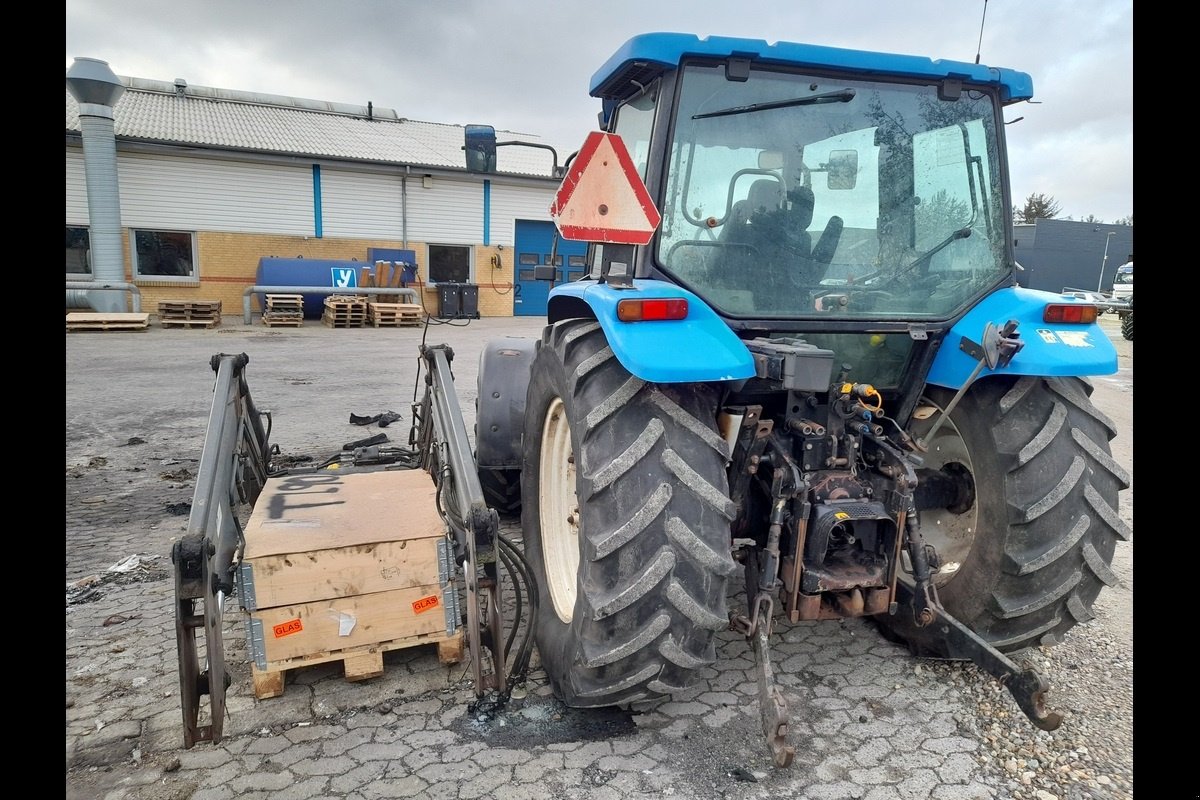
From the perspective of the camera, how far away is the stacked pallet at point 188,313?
52.2 ft

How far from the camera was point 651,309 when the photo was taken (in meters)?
2.46

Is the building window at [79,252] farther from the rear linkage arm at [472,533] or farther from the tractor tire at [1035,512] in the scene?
the tractor tire at [1035,512]

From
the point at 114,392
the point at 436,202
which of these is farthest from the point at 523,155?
the point at 114,392

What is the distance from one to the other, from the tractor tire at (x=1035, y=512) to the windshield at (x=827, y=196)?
52 cm

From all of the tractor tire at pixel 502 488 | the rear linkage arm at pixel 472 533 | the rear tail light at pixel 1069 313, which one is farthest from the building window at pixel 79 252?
the rear tail light at pixel 1069 313

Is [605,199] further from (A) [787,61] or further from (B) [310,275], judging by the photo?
(B) [310,275]

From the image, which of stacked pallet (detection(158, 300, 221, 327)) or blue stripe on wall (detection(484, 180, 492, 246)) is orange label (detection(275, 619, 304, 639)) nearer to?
stacked pallet (detection(158, 300, 221, 327))

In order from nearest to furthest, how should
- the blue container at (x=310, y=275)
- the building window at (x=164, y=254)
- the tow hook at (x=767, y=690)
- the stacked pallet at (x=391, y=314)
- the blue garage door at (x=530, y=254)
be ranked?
the tow hook at (x=767, y=690) < the stacked pallet at (x=391, y=314) < the blue container at (x=310, y=275) < the building window at (x=164, y=254) < the blue garage door at (x=530, y=254)

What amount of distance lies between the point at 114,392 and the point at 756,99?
352 inches

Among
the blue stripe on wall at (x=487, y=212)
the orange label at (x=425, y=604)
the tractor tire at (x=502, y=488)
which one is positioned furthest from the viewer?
the blue stripe on wall at (x=487, y=212)

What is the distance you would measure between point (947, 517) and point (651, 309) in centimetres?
180

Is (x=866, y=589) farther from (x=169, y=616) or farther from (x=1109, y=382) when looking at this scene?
(x=1109, y=382)

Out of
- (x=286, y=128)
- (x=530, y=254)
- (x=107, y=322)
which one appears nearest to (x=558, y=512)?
(x=107, y=322)

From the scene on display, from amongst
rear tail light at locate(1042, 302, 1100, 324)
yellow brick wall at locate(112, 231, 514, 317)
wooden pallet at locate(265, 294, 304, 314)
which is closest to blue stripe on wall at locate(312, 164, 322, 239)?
yellow brick wall at locate(112, 231, 514, 317)
